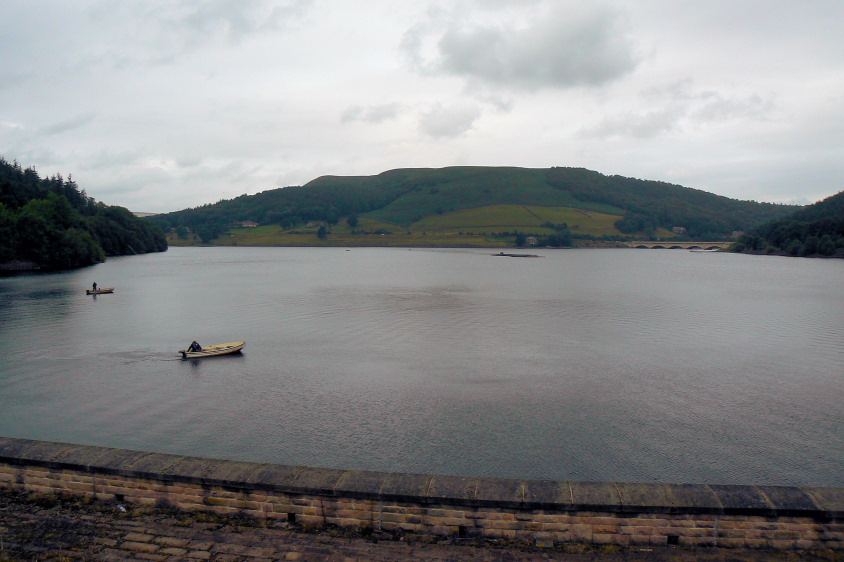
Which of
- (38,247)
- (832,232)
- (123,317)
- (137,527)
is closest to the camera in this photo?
(137,527)

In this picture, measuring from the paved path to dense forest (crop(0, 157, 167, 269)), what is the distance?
326 ft

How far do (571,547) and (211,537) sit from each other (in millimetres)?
4804

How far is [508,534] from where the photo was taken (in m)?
7.16

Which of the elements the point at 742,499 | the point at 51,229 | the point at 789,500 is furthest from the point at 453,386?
the point at 51,229

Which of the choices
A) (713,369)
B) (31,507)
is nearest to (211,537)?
(31,507)

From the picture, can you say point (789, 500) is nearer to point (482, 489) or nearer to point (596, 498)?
point (596, 498)

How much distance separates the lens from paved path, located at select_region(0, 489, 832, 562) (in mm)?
6793

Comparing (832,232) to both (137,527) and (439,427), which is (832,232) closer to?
(439,427)

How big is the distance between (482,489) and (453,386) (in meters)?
16.1

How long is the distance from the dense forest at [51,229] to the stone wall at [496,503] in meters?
99.8

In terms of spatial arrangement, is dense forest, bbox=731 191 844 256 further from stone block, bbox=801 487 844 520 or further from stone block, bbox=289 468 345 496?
stone block, bbox=289 468 345 496

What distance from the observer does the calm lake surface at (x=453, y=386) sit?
16047mm

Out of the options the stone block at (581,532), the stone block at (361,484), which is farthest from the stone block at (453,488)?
the stone block at (581,532)

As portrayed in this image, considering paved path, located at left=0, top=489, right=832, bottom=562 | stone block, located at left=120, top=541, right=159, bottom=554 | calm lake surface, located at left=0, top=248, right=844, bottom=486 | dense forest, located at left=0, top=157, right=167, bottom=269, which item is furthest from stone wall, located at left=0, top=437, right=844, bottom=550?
dense forest, located at left=0, top=157, right=167, bottom=269
